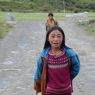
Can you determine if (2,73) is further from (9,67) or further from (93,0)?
(93,0)

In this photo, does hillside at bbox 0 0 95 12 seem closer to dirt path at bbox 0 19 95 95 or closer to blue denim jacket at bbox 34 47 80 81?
dirt path at bbox 0 19 95 95

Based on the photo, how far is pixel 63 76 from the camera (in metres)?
6.30

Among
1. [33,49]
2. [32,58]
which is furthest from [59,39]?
[33,49]

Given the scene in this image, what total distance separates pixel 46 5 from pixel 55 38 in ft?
287

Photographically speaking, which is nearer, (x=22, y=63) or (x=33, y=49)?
(x=22, y=63)

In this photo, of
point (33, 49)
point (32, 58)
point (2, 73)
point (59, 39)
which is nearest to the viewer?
point (59, 39)

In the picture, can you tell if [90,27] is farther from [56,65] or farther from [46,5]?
[46,5]

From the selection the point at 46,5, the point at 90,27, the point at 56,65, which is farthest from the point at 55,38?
the point at 46,5

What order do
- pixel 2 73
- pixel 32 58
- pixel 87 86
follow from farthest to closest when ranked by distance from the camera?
pixel 32 58
pixel 2 73
pixel 87 86

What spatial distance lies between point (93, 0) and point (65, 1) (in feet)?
18.9

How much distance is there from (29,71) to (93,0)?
3302 inches

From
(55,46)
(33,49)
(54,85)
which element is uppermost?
(55,46)

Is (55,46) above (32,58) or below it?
above

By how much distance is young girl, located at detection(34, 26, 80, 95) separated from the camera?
248 inches
